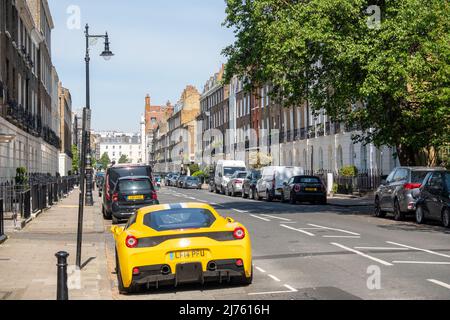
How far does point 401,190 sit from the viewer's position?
24.2 meters

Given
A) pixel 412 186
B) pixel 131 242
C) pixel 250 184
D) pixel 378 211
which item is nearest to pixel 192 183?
pixel 250 184

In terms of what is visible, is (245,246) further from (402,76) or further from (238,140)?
Answer: (238,140)

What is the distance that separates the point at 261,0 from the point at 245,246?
747 inches

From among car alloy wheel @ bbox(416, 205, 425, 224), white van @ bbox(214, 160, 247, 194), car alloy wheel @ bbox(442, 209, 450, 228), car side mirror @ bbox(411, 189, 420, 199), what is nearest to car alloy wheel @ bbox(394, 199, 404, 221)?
car side mirror @ bbox(411, 189, 420, 199)

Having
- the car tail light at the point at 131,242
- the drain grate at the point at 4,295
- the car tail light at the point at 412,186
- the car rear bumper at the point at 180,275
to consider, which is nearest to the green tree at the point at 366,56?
the car tail light at the point at 412,186

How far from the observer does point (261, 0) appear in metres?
27.8

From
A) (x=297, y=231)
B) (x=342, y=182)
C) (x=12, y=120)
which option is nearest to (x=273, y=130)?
(x=342, y=182)

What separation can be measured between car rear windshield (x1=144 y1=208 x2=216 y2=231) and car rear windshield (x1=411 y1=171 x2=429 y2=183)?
564 inches

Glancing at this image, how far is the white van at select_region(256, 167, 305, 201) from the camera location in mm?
40188

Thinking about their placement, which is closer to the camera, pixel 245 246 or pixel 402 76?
pixel 245 246

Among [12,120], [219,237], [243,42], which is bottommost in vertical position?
[219,237]

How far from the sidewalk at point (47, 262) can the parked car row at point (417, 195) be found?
10174 mm

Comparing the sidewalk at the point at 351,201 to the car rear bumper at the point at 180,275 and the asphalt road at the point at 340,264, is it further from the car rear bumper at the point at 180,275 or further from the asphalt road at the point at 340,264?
the car rear bumper at the point at 180,275

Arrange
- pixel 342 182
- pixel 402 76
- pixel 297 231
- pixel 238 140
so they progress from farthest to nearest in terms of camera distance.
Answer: pixel 238 140, pixel 342 182, pixel 402 76, pixel 297 231
